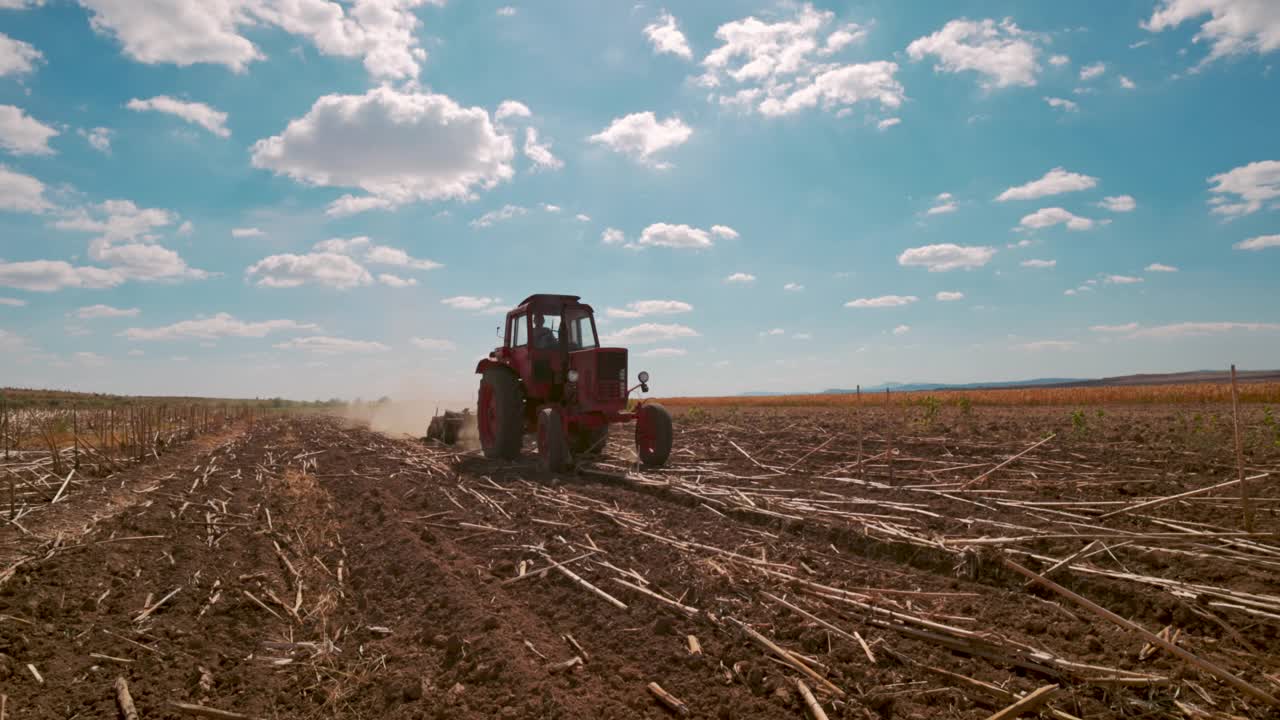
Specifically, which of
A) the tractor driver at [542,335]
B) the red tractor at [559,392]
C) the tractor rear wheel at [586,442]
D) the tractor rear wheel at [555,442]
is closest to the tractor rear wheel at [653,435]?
the red tractor at [559,392]

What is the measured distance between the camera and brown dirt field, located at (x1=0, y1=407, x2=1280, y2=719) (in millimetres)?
3689

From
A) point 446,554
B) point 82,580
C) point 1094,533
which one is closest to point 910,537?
point 1094,533

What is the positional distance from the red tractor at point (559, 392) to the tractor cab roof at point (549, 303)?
0.06ft

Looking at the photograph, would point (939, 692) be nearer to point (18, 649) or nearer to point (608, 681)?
point (608, 681)

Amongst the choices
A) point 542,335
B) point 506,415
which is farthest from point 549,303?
point 506,415

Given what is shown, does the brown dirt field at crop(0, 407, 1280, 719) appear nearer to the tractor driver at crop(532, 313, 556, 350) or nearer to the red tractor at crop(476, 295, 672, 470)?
the red tractor at crop(476, 295, 672, 470)

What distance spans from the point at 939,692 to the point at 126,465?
1454cm

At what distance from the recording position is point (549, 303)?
12234 mm

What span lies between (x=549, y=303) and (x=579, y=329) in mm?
712

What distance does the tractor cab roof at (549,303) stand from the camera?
12.1 m

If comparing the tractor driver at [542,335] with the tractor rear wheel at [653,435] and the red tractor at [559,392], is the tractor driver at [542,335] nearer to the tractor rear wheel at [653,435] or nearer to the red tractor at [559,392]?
the red tractor at [559,392]

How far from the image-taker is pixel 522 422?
40.4 feet

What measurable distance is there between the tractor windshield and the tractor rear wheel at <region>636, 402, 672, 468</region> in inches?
69.9

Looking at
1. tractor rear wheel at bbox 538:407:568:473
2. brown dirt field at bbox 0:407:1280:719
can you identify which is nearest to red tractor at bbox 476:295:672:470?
tractor rear wheel at bbox 538:407:568:473
